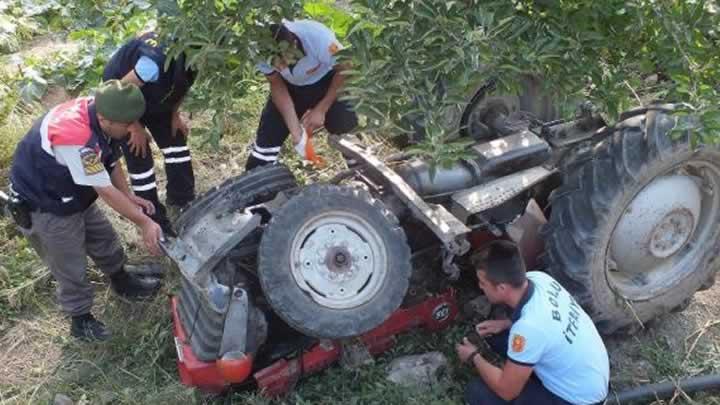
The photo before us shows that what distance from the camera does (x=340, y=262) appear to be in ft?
12.2

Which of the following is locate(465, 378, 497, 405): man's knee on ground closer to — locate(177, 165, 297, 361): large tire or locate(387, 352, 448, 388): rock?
locate(387, 352, 448, 388): rock

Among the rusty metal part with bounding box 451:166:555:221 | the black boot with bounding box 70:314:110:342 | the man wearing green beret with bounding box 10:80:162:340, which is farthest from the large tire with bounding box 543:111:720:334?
the black boot with bounding box 70:314:110:342

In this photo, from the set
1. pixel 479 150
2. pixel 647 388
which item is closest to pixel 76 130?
pixel 479 150

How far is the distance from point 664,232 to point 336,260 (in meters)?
1.91

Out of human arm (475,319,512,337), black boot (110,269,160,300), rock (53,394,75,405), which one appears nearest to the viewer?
human arm (475,319,512,337)

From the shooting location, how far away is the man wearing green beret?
13.5ft

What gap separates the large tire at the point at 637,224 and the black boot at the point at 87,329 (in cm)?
267

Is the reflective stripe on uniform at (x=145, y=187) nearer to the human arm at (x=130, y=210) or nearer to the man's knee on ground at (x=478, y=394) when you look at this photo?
the human arm at (x=130, y=210)

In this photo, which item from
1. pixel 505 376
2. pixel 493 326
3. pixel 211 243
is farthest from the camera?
pixel 493 326

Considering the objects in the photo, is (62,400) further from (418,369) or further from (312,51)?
(312,51)

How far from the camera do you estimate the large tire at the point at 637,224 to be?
4004 millimetres

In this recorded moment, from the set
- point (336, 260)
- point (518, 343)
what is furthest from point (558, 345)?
point (336, 260)

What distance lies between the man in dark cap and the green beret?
322 millimetres

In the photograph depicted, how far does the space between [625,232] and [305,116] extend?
2.07 meters
